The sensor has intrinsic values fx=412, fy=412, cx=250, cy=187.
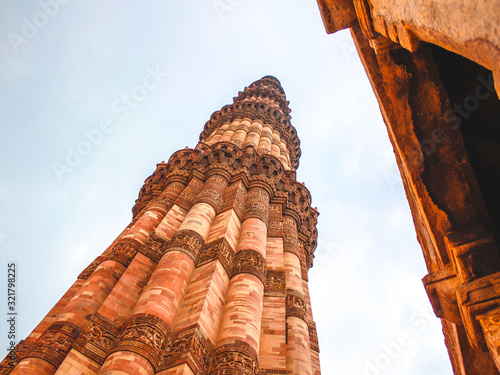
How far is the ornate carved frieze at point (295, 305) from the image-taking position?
878cm

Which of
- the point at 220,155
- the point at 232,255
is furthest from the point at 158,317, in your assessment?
the point at 220,155

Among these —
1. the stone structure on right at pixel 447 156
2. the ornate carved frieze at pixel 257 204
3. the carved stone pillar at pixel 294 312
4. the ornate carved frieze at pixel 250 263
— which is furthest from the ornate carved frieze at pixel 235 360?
the ornate carved frieze at pixel 257 204

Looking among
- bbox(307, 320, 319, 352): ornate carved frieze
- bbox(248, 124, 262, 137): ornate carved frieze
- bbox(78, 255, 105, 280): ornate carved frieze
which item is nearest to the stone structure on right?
bbox(307, 320, 319, 352): ornate carved frieze

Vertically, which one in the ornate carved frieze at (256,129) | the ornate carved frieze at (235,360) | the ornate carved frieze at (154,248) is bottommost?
the ornate carved frieze at (235,360)

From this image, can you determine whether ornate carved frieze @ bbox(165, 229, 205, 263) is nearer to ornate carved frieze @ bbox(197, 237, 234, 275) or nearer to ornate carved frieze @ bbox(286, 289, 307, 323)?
ornate carved frieze @ bbox(197, 237, 234, 275)

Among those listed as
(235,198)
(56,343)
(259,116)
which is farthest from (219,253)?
(259,116)

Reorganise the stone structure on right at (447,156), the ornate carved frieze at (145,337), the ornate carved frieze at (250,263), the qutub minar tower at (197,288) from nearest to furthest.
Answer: the stone structure on right at (447,156) < the ornate carved frieze at (145,337) < the qutub minar tower at (197,288) < the ornate carved frieze at (250,263)

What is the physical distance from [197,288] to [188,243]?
47.7 inches

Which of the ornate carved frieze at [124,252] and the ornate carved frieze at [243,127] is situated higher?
the ornate carved frieze at [243,127]

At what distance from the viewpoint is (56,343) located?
233 inches

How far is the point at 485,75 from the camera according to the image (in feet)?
10.0

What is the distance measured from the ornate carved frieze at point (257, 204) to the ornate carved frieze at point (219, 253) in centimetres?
190

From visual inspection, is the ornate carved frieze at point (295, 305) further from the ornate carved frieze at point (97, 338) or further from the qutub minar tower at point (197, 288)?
the ornate carved frieze at point (97, 338)

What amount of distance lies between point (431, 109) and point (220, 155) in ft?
31.6
